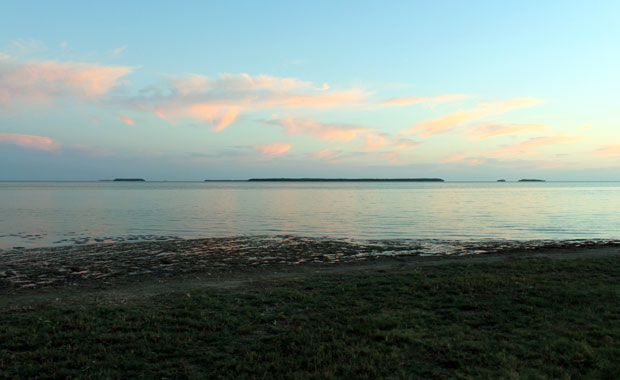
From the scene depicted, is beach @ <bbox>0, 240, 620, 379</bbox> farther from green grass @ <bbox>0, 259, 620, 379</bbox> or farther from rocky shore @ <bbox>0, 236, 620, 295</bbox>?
rocky shore @ <bbox>0, 236, 620, 295</bbox>

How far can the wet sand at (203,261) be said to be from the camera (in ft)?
45.9

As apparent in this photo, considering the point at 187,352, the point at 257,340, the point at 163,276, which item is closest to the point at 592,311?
the point at 257,340

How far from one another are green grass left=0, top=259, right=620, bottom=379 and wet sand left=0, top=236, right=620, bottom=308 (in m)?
2.68

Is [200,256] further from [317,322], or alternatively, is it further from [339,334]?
[339,334]

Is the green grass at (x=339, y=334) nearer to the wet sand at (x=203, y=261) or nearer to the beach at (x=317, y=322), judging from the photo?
the beach at (x=317, y=322)

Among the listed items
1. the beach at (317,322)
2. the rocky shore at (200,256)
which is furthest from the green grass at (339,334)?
the rocky shore at (200,256)

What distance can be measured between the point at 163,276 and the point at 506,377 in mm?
13389

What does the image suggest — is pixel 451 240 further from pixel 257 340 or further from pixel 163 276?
pixel 257 340

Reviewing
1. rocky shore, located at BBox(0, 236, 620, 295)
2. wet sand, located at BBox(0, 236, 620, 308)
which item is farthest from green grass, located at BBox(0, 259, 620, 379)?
rocky shore, located at BBox(0, 236, 620, 295)

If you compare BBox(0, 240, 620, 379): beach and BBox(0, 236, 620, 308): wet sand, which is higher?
BBox(0, 240, 620, 379): beach

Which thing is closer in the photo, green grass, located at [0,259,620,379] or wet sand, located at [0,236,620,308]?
green grass, located at [0,259,620,379]

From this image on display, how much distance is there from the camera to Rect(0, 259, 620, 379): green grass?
6.73 meters

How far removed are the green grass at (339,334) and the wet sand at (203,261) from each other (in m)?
2.68

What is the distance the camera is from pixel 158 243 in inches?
1069
